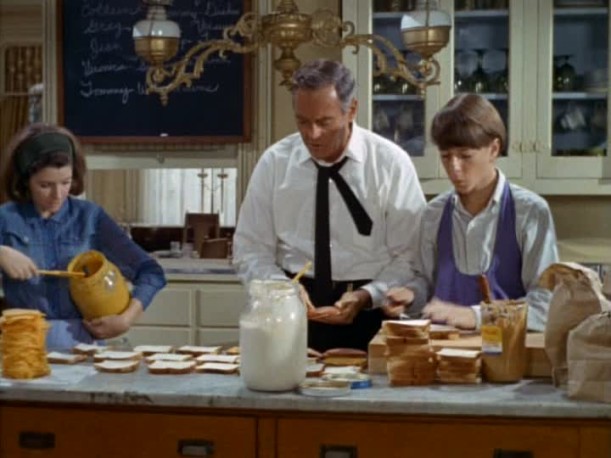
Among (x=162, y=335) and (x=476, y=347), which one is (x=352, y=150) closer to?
(x=476, y=347)

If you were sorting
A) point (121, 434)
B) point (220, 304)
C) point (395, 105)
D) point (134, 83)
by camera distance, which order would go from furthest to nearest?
point (134, 83) < point (220, 304) < point (395, 105) < point (121, 434)

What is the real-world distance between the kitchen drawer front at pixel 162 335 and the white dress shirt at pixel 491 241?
89.0 inches

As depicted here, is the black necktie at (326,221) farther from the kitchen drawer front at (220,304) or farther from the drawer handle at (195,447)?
the kitchen drawer front at (220,304)

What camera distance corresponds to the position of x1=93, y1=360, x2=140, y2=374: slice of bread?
2049mm

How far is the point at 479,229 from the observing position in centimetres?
231

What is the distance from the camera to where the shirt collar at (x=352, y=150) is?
258 cm

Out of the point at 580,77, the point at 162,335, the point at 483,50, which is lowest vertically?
the point at 162,335

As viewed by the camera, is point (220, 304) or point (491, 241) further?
point (220, 304)

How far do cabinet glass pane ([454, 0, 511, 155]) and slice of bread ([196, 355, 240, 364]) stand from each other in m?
2.34

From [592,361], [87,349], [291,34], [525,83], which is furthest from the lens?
[525,83]

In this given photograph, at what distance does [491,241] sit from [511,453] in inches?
24.8

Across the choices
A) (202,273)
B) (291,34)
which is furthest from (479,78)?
(291,34)

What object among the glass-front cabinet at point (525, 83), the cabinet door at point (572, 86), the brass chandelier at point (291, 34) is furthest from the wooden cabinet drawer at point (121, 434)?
the cabinet door at point (572, 86)

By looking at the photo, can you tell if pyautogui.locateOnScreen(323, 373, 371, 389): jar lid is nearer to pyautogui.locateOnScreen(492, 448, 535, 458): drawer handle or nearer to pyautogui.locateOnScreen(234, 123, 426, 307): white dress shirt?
pyautogui.locateOnScreen(492, 448, 535, 458): drawer handle
